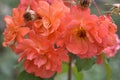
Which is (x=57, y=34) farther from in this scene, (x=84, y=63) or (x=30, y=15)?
(x=84, y=63)

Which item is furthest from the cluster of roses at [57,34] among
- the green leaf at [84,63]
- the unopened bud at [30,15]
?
the green leaf at [84,63]

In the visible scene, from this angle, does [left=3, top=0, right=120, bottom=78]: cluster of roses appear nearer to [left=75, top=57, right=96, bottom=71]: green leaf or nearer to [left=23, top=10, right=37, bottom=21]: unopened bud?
[left=23, top=10, right=37, bottom=21]: unopened bud

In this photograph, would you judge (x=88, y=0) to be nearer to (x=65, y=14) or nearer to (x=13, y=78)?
(x=65, y=14)

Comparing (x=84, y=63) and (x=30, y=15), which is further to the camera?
(x=84, y=63)

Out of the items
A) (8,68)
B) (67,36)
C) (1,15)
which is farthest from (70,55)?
(1,15)

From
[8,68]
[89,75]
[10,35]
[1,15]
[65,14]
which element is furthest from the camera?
[1,15]

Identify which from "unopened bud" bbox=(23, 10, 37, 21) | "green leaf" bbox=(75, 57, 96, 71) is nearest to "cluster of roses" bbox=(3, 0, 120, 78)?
"unopened bud" bbox=(23, 10, 37, 21)

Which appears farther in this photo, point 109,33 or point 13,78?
point 13,78

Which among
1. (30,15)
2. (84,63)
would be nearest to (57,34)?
(30,15)

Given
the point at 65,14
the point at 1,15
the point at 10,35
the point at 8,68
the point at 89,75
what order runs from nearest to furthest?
the point at 65,14
the point at 10,35
the point at 89,75
the point at 8,68
the point at 1,15
